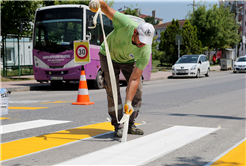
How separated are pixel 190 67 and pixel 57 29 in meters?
11.6

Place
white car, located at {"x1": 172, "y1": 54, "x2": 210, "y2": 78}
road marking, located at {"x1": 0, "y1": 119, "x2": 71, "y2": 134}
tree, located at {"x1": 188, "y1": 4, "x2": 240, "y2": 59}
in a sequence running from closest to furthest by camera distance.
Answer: road marking, located at {"x1": 0, "y1": 119, "x2": 71, "y2": 134}, white car, located at {"x1": 172, "y1": 54, "x2": 210, "y2": 78}, tree, located at {"x1": 188, "y1": 4, "x2": 240, "y2": 59}

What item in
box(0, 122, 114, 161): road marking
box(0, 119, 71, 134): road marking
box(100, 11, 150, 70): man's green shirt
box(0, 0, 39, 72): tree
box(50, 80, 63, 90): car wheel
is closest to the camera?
box(0, 122, 114, 161): road marking

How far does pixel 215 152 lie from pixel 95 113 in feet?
12.8

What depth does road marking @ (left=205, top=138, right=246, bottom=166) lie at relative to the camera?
385cm

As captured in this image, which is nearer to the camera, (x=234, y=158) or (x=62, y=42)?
(x=234, y=158)

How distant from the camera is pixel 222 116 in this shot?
24.2 feet

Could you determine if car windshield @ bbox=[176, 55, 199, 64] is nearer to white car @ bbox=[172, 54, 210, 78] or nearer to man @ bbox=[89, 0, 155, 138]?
white car @ bbox=[172, 54, 210, 78]

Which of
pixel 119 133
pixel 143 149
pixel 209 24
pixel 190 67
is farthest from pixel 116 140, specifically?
pixel 209 24

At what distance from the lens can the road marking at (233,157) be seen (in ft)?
12.6

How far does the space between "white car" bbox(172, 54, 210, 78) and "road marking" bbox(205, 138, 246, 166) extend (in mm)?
19072

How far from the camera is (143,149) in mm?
4359

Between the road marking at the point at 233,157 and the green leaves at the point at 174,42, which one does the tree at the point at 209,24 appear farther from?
the road marking at the point at 233,157

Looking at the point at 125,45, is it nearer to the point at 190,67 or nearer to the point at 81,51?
the point at 81,51

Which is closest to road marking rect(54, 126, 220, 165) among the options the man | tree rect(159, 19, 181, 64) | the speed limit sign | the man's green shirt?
the man
